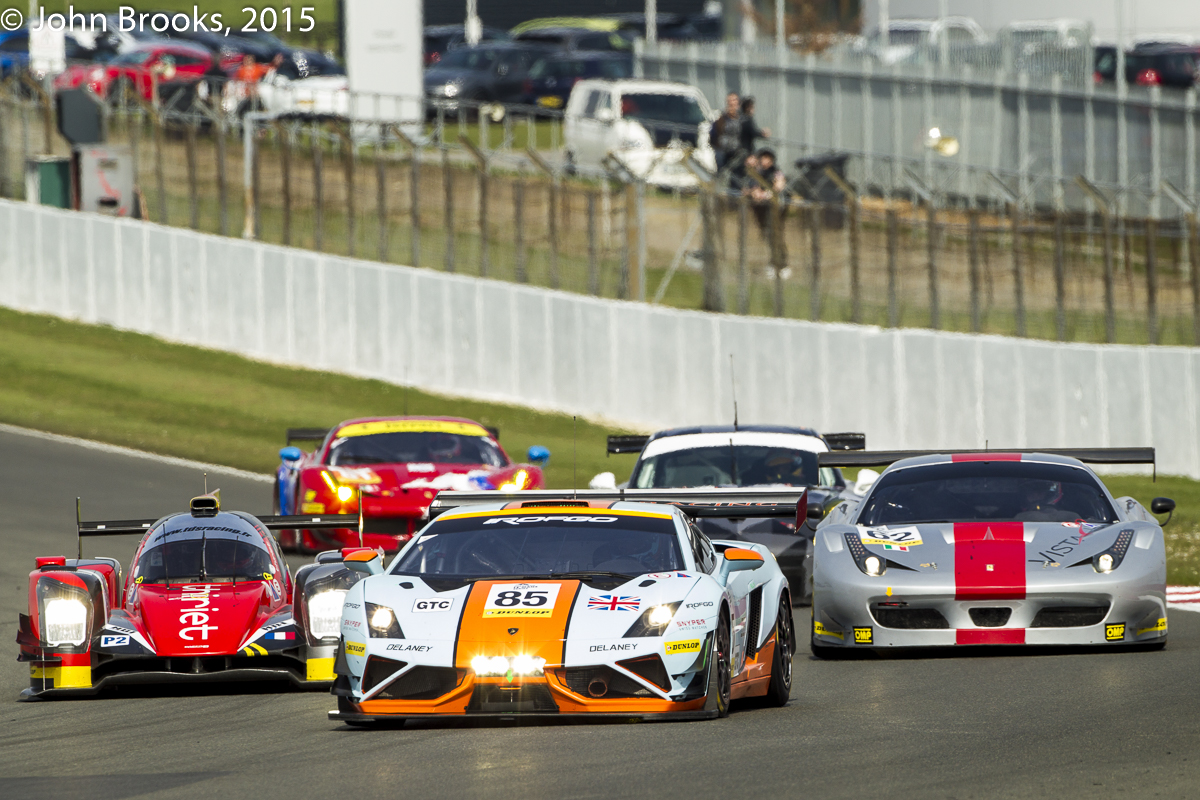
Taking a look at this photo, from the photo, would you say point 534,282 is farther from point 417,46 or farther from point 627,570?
point 627,570

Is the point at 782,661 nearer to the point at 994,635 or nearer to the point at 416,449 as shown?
the point at 994,635

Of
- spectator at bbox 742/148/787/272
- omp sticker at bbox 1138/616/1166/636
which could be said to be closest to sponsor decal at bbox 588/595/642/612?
omp sticker at bbox 1138/616/1166/636

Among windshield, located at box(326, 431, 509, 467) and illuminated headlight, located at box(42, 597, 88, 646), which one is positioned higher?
illuminated headlight, located at box(42, 597, 88, 646)

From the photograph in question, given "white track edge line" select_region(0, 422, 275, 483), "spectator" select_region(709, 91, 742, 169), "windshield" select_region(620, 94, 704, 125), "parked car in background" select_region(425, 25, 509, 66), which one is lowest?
"white track edge line" select_region(0, 422, 275, 483)

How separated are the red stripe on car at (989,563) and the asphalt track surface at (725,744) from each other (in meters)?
0.39

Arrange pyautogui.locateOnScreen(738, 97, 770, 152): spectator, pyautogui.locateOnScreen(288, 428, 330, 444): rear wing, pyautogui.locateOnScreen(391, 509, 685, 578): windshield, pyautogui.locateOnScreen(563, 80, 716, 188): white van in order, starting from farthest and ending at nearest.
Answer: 1. pyautogui.locateOnScreen(563, 80, 716, 188): white van
2. pyautogui.locateOnScreen(738, 97, 770, 152): spectator
3. pyautogui.locateOnScreen(288, 428, 330, 444): rear wing
4. pyautogui.locateOnScreen(391, 509, 685, 578): windshield

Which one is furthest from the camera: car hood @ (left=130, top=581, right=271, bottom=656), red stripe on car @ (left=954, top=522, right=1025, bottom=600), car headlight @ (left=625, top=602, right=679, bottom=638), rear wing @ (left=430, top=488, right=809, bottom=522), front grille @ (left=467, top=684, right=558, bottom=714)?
red stripe on car @ (left=954, top=522, right=1025, bottom=600)

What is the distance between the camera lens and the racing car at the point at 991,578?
11.8 metres

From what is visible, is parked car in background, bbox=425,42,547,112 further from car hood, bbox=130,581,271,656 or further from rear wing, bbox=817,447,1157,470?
car hood, bbox=130,581,271,656

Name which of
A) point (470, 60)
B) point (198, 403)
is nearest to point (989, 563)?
point (198, 403)

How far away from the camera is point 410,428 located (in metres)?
18.7

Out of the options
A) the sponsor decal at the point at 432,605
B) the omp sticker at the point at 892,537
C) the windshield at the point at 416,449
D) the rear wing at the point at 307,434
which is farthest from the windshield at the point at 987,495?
the rear wing at the point at 307,434

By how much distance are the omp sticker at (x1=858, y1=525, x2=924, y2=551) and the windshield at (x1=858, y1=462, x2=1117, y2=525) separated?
238 millimetres

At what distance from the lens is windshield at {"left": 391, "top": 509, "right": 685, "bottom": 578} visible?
9.85 metres
